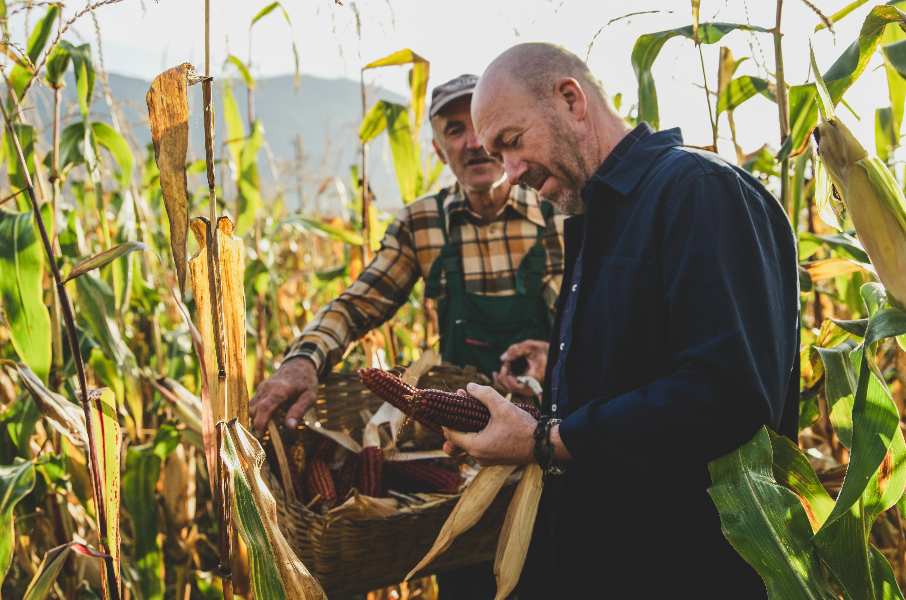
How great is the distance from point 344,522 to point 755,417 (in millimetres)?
831

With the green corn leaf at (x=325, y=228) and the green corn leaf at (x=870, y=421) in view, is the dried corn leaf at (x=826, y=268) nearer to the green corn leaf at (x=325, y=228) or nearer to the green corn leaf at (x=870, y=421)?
the green corn leaf at (x=870, y=421)

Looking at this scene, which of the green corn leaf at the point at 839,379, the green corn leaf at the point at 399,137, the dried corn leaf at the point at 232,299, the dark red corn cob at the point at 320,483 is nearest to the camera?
the dried corn leaf at the point at 232,299

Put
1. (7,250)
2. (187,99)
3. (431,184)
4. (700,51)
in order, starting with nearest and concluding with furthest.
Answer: (187,99)
(7,250)
(700,51)
(431,184)

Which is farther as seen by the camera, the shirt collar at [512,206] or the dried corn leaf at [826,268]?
the shirt collar at [512,206]

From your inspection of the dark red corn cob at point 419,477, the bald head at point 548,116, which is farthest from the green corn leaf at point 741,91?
the dark red corn cob at point 419,477

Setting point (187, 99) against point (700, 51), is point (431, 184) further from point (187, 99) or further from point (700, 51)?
point (187, 99)

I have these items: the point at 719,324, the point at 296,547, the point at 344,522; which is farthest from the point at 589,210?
the point at 296,547

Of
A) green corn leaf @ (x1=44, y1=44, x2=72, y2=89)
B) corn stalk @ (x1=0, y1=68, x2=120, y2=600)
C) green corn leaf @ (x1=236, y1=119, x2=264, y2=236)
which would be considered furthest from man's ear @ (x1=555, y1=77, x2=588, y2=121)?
green corn leaf @ (x1=236, y1=119, x2=264, y2=236)

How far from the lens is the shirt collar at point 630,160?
1.46 m

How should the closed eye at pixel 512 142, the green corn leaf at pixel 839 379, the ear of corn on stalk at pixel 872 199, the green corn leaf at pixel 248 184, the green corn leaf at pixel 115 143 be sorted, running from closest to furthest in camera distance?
the ear of corn on stalk at pixel 872 199, the green corn leaf at pixel 839 379, the closed eye at pixel 512 142, the green corn leaf at pixel 115 143, the green corn leaf at pixel 248 184

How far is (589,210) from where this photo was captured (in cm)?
A: 149

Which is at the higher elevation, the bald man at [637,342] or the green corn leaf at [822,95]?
the green corn leaf at [822,95]

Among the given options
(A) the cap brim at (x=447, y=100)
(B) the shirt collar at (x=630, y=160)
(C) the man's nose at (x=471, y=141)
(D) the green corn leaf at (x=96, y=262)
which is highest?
(A) the cap brim at (x=447, y=100)

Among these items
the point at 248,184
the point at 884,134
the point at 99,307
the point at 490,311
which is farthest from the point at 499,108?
the point at 248,184
